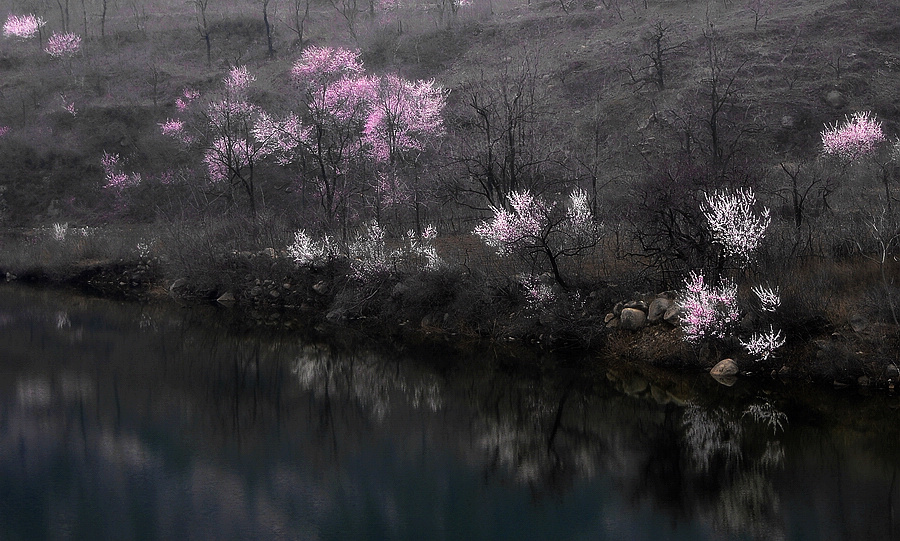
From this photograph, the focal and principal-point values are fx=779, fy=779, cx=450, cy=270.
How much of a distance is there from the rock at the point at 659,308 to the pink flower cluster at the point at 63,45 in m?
64.6

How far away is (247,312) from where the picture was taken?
27.3 metres

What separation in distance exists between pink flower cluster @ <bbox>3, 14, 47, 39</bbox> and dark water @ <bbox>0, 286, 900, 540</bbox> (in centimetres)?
6643

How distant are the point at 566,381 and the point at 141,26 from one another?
231 ft

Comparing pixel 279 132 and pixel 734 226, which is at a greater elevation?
pixel 279 132

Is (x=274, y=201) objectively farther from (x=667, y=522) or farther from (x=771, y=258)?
(x=667, y=522)

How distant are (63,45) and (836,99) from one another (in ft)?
205

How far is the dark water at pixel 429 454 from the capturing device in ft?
35.5

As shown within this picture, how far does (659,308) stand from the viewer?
17969mm

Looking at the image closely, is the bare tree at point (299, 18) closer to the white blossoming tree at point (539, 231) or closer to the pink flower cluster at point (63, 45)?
the pink flower cluster at point (63, 45)

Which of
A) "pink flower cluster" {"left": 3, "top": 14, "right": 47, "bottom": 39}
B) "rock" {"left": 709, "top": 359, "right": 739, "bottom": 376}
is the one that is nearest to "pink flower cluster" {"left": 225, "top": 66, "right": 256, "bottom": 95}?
"pink flower cluster" {"left": 3, "top": 14, "right": 47, "bottom": 39}

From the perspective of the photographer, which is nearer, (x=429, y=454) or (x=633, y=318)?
(x=429, y=454)

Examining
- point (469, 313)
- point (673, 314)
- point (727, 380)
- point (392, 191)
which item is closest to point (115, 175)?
point (392, 191)

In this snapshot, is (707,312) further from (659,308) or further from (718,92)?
(718,92)

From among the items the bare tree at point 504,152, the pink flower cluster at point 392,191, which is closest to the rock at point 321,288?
the bare tree at point 504,152
